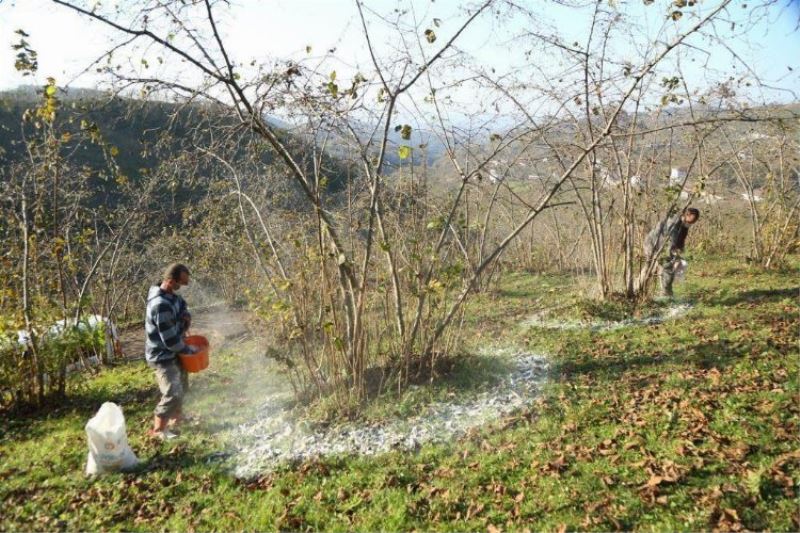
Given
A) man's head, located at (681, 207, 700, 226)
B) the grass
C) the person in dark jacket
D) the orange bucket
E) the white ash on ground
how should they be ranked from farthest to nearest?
the person in dark jacket
man's head, located at (681, 207, 700, 226)
the orange bucket
the white ash on ground
the grass

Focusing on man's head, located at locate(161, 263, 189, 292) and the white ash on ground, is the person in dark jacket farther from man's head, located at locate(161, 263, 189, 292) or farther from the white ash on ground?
man's head, located at locate(161, 263, 189, 292)

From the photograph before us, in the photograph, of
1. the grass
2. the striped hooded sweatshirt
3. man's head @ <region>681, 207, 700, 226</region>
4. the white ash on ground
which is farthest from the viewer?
man's head @ <region>681, 207, 700, 226</region>

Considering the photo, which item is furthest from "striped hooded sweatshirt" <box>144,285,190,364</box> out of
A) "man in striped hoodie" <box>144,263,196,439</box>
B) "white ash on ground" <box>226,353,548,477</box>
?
"white ash on ground" <box>226,353,548,477</box>

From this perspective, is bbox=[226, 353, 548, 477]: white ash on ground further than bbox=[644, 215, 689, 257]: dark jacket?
No

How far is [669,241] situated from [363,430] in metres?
6.09

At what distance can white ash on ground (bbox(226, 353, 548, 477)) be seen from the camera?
4363 mm

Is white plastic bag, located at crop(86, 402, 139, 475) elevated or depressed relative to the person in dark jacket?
depressed

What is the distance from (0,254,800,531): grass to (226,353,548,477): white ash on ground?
16 cm

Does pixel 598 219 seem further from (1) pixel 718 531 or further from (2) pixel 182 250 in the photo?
(2) pixel 182 250

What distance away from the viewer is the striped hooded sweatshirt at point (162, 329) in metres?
4.76

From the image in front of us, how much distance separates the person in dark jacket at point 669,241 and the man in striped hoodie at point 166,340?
6.96 m

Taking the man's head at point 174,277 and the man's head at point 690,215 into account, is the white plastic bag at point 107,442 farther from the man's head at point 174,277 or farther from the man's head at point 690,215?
the man's head at point 690,215

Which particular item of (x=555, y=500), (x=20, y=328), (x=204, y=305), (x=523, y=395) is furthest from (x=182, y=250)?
(x=555, y=500)

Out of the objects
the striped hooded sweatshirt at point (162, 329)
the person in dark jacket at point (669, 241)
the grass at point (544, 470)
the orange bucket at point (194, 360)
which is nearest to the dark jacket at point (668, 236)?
the person in dark jacket at point (669, 241)
